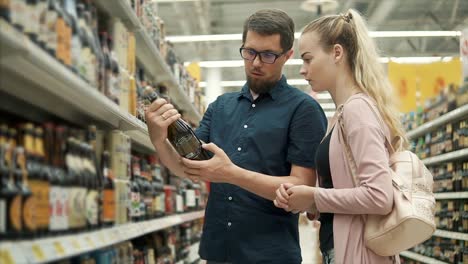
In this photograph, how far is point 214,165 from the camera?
7.66ft

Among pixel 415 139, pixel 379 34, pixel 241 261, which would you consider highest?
pixel 379 34

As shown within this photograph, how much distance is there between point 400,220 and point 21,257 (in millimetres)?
1284

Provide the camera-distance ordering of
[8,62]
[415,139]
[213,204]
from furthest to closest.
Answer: [415,139], [213,204], [8,62]

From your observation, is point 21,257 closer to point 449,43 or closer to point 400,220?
point 400,220

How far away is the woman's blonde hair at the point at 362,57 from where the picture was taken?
7.28 ft

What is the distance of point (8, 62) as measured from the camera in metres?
1.41

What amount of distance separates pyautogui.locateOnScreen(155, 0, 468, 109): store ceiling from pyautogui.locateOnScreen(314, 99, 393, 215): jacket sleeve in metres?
9.40

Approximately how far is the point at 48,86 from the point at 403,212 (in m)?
1.25

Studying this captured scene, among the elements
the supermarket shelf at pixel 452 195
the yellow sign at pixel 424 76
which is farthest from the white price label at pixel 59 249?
the yellow sign at pixel 424 76

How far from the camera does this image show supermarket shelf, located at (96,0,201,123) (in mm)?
2480

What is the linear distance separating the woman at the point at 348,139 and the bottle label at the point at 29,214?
3.48 ft

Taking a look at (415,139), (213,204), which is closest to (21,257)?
(213,204)

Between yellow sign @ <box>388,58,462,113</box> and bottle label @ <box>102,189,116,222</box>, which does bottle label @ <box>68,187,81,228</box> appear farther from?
yellow sign @ <box>388,58,462,113</box>

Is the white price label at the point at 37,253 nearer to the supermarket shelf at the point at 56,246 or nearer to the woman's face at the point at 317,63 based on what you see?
the supermarket shelf at the point at 56,246
